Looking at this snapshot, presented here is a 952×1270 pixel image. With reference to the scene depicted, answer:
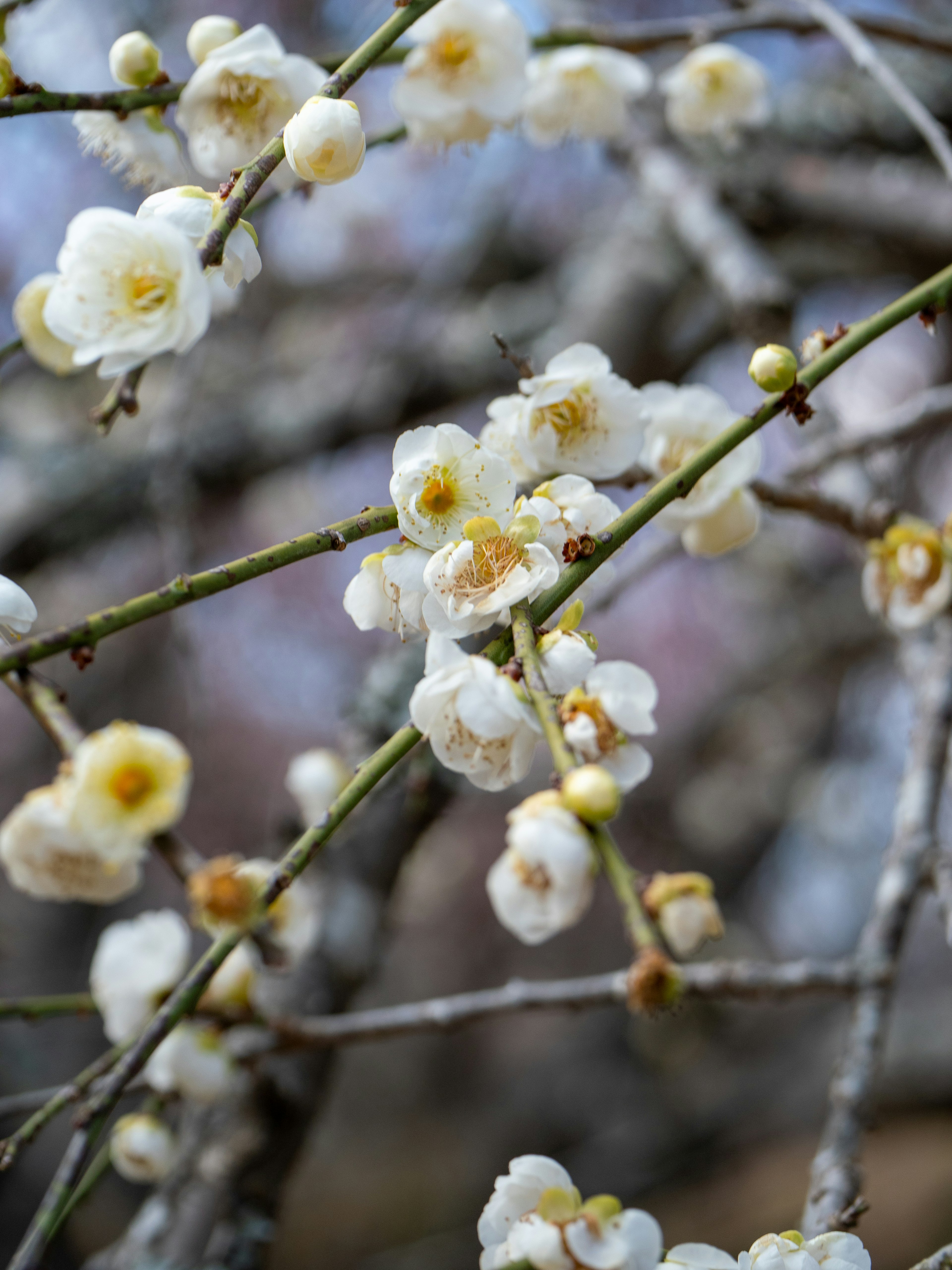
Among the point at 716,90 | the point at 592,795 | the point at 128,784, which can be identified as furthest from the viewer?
the point at 716,90

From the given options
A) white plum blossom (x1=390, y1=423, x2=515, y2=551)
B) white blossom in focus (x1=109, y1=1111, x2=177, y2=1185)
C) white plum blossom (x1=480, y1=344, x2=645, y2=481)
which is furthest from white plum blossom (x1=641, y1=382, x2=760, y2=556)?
white blossom in focus (x1=109, y1=1111, x2=177, y2=1185)

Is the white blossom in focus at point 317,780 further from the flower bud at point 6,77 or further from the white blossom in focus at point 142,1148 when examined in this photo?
the flower bud at point 6,77

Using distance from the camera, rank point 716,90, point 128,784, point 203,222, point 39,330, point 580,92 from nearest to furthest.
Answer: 1. point 203,222
2. point 128,784
3. point 39,330
4. point 580,92
5. point 716,90

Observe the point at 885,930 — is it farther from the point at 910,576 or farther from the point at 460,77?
the point at 460,77

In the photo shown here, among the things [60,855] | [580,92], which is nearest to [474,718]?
[60,855]

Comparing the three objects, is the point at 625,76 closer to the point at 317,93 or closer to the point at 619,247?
the point at 317,93

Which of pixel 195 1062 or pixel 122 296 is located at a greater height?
pixel 122 296

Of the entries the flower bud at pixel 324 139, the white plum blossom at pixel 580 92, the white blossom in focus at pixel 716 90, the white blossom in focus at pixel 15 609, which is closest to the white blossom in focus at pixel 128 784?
the white blossom in focus at pixel 15 609

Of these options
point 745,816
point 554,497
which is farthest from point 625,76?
point 745,816

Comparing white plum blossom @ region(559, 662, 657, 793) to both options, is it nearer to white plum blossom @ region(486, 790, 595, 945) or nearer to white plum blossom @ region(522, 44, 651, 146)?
white plum blossom @ region(486, 790, 595, 945)
